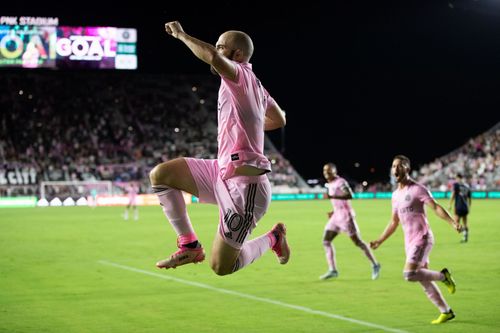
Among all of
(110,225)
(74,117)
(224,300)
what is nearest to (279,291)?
(224,300)

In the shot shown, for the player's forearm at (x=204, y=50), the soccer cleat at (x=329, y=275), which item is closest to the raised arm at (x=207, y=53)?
the player's forearm at (x=204, y=50)

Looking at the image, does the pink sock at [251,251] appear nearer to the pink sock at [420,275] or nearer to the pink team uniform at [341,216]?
the pink sock at [420,275]

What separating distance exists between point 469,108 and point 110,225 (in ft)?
161

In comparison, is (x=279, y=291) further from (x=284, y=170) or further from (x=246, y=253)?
(x=284, y=170)

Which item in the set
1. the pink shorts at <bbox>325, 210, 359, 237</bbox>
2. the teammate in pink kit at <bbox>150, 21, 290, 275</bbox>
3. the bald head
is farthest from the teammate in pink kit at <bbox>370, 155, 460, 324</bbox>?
the bald head

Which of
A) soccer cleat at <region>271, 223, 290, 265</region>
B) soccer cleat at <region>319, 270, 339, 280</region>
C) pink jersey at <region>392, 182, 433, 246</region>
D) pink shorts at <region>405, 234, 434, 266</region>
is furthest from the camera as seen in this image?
soccer cleat at <region>319, 270, 339, 280</region>

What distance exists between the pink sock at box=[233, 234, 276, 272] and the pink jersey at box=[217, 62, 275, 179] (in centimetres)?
84

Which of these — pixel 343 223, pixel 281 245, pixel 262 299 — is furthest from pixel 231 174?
pixel 343 223

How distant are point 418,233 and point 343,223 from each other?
5.03m

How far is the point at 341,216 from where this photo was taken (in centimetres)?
1733

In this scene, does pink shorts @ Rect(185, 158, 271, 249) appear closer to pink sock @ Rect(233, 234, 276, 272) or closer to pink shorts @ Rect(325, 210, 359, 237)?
pink sock @ Rect(233, 234, 276, 272)

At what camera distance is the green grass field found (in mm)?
11875

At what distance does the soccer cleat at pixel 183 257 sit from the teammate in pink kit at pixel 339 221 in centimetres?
1008

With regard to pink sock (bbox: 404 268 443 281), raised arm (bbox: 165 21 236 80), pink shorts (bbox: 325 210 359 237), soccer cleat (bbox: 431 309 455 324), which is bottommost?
soccer cleat (bbox: 431 309 455 324)
